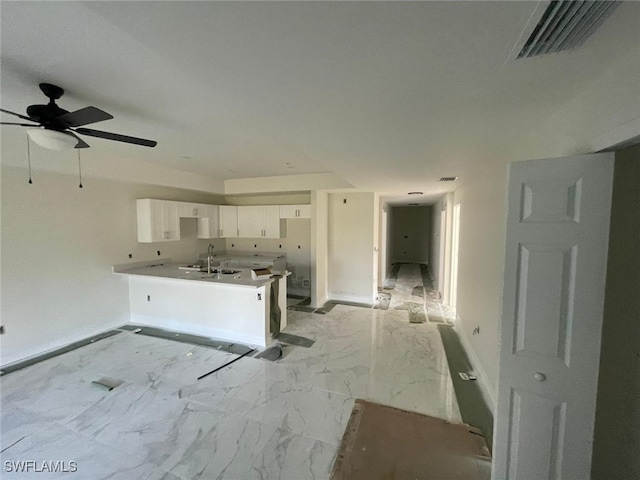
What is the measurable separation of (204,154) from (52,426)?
3.22 m

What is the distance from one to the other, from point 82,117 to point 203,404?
259 centimetres

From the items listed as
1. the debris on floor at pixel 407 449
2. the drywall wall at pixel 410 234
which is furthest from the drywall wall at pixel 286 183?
the drywall wall at pixel 410 234

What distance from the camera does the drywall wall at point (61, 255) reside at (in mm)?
3170

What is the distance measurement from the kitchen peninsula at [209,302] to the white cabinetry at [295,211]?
1923 millimetres

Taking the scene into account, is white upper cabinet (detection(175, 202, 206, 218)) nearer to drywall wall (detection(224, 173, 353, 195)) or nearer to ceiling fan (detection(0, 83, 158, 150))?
drywall wall (detection(224, 173, 353, 195))

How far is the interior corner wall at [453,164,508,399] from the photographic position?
2.46m

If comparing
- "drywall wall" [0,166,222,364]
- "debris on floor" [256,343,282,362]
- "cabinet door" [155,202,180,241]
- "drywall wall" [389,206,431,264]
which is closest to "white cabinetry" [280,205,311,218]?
"cabinet door" [155,202,180,241]

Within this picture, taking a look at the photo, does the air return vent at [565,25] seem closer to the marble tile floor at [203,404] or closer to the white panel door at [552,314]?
the white panel door at [552,314]

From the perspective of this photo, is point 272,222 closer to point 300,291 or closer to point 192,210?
point 192,210

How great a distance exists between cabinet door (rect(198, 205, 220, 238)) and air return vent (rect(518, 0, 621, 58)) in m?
5.69

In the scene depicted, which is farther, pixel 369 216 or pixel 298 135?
pixel 369 216

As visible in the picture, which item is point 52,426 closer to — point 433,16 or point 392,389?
point 392,389

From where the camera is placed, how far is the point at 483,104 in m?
1.58

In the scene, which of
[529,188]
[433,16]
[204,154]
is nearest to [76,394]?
[204,154]
